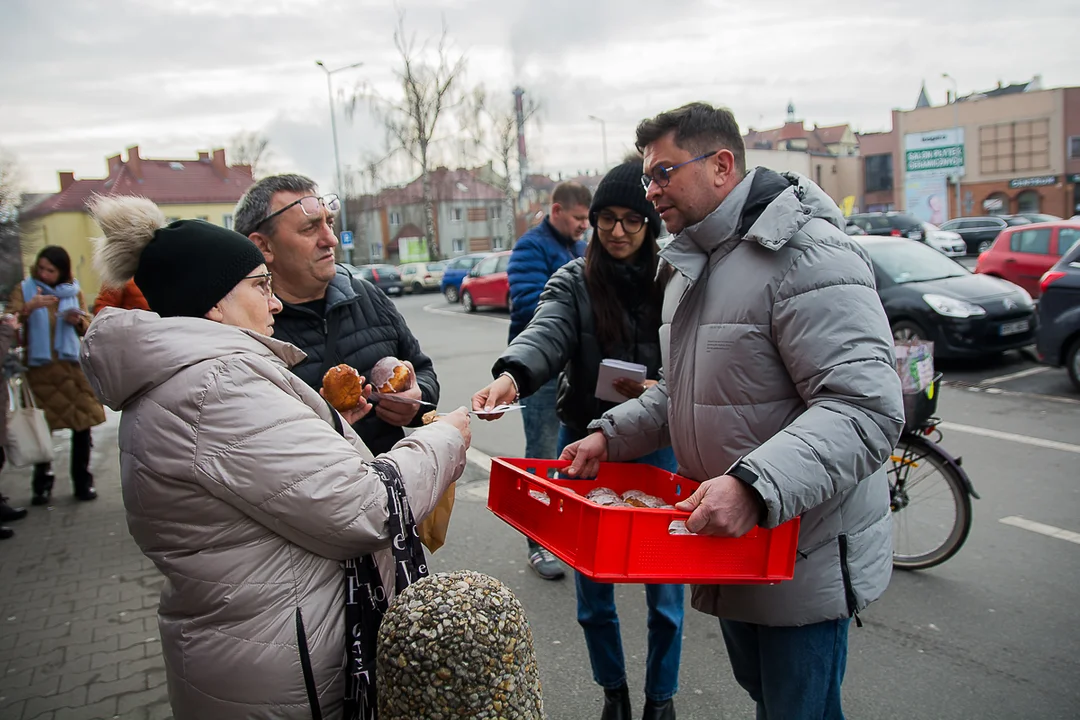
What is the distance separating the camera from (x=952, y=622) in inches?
154

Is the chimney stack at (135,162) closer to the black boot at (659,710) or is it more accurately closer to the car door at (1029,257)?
the car door at (1029,257)

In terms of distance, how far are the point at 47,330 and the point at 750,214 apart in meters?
6.03

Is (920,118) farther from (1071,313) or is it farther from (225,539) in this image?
(225,539)

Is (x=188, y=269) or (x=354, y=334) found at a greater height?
(x=188, y=269)

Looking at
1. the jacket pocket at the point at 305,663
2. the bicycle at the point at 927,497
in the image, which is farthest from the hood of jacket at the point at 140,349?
the bicycle at the point at 927,497

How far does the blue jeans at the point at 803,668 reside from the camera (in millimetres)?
2076

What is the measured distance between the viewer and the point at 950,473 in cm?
439

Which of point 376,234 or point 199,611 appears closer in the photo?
point 199,611

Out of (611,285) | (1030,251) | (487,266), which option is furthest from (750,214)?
(487,266)

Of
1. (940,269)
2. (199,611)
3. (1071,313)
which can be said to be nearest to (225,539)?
(199,611)

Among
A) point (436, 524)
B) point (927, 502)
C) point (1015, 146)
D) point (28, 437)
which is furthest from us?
point (1015, 146)

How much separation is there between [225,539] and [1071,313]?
9253mm

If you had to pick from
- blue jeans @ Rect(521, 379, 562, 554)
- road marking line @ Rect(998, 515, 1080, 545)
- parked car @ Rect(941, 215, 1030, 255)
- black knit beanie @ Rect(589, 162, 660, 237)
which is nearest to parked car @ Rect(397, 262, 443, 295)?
parked car @ Rect(941, 215, 1030, 255)

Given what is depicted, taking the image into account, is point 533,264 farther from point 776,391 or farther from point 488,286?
point 488,286
